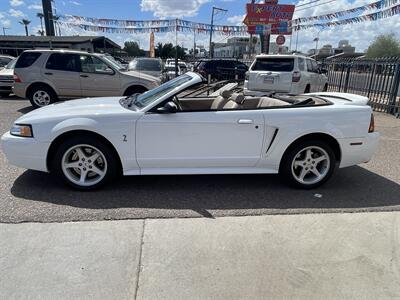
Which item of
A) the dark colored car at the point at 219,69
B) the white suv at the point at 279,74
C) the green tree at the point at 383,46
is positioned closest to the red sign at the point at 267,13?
the dark colored car at the point at 219,69

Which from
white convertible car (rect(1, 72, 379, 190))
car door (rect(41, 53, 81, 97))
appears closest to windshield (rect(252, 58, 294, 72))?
car door (rect(41, 53, 81, 97))

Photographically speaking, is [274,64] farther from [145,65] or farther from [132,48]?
[132,48]

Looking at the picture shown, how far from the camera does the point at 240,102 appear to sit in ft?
14.1

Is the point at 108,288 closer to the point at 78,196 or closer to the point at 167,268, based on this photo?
the point at 167,268

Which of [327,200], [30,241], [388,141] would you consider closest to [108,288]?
[30,241]

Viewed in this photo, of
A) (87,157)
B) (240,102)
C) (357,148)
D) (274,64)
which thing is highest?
(274,64)

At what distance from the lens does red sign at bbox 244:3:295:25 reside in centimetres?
2676

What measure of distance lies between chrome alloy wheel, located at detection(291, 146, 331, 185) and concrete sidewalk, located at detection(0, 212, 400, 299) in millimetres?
781

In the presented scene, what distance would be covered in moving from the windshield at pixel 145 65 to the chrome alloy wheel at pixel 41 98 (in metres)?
5.71

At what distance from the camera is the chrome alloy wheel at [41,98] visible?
975 cm

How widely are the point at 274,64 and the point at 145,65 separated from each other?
262 inches

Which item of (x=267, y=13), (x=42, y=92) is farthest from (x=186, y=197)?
(x=267, y=13)

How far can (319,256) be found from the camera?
286 cm

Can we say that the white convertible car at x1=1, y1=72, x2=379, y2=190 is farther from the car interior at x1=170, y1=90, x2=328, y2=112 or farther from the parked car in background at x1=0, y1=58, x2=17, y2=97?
the parked car in background at x1=0, y1=58, x2=17, y2=97
